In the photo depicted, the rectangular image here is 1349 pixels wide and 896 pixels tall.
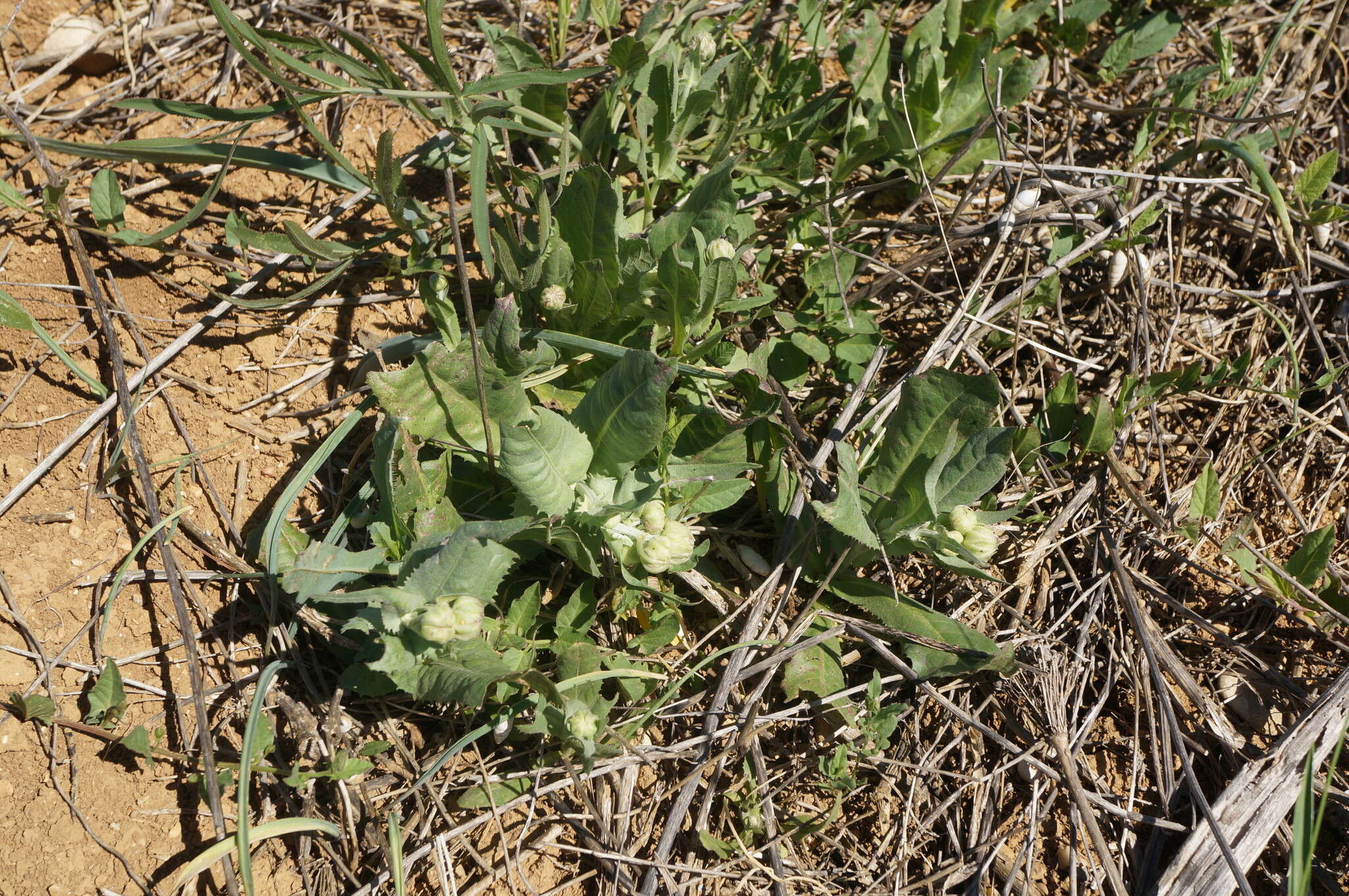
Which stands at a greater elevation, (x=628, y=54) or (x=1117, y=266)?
(x=628, y=54)

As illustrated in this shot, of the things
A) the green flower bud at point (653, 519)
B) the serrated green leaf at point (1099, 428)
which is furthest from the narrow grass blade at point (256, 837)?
the serrated green leaf at point (1099, 428)

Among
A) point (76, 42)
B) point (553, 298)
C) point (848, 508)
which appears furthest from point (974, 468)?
point (76, 42)

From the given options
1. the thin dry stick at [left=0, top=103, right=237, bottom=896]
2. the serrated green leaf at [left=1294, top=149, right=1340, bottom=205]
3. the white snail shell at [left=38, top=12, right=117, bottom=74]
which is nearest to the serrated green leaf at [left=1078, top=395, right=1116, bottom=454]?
the serrated green leaf at [left=1294, top=149, right=1340, bottom=205]

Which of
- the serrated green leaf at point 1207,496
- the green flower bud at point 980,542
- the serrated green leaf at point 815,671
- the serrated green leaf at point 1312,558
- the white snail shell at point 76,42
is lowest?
the serrated green leaf at point 815,671

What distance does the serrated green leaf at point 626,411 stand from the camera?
1.94 m

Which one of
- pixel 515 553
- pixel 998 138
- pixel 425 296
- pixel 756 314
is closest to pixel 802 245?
pixel 756 314

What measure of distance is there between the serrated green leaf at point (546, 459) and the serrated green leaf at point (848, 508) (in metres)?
0.53

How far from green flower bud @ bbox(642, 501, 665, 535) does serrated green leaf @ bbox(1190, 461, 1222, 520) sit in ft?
4.73

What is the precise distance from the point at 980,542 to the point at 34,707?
203 cm

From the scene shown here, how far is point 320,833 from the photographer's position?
1.97 m

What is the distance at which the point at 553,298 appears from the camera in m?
2.23

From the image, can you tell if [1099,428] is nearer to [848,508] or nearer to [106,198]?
[848,508]

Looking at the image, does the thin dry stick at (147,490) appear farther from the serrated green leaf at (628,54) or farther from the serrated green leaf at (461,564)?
the serrated green leaf at (628,54)

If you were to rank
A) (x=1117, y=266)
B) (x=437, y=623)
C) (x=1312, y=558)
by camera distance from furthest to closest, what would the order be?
(x=1117, y=266)
(x=1312, y=558)
(x=437, y=623)
